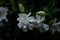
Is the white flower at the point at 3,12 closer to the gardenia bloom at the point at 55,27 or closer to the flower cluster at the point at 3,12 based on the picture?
Result: the flower cluster at the point at 3,12

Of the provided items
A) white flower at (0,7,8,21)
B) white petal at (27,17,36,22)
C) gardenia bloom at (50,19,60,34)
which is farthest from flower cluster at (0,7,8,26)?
gardenia bloom at (50,19,60,34)

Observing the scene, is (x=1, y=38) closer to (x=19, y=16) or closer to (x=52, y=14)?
(x=19, y=16)

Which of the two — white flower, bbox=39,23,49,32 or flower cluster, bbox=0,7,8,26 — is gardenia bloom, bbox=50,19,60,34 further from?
flower cluster, bbox=0,7,8,26

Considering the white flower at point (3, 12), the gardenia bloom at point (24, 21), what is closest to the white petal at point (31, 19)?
the gardenia bloom at point (24, 21)

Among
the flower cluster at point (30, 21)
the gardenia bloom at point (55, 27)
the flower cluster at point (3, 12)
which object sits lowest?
the gardenia bloom at point (55, 27)

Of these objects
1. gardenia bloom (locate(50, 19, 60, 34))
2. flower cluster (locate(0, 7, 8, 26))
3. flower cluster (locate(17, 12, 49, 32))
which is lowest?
gardenia bloom (locate(50, 19, 60, 34))

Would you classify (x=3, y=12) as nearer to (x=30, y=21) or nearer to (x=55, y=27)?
(x=30, y=21)

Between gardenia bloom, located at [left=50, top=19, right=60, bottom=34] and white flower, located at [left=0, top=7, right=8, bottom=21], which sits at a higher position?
white flower, located at [left=0, top=7, right=8, bottom=21]

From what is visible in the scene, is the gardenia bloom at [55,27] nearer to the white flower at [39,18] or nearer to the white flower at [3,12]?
the white flower at [39,18]

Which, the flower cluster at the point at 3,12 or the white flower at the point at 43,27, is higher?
the flower cluster at the point at 3,12

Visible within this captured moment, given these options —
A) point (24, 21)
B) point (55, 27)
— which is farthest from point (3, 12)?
point (55, 27)

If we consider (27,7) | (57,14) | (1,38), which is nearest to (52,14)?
(57,14)
